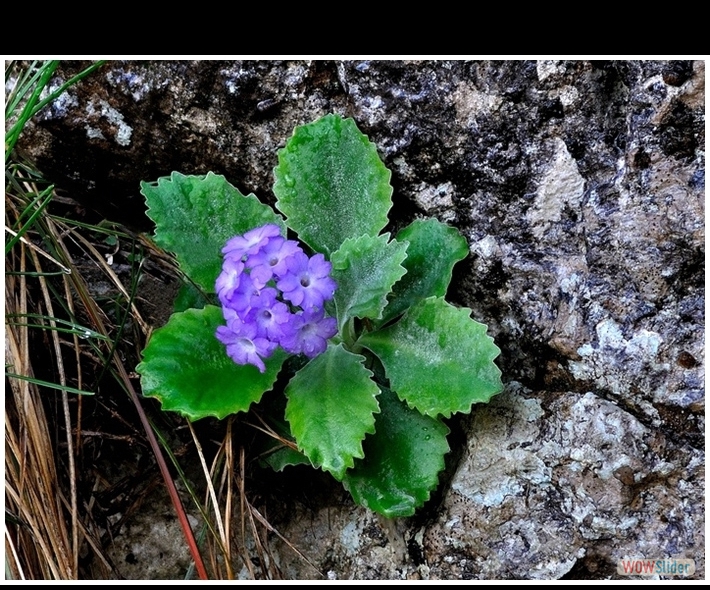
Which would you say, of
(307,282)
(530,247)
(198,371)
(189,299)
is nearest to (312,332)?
(307,282)

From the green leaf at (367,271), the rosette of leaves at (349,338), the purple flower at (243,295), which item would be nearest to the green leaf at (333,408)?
the rosette of leaves at (349,338)

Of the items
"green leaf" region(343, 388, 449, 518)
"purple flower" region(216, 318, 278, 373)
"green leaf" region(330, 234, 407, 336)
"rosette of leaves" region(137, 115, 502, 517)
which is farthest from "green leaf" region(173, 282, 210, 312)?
"green leaf" region(343, 388, 449, 518)

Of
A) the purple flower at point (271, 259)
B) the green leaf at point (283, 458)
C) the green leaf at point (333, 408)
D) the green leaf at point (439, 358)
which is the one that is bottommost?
the green leaf at point (283, 458)

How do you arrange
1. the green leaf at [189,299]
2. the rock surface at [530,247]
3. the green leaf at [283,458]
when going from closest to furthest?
the rock surface at [530,247], the green leaf at [283,458], the green leaf at [189,299]

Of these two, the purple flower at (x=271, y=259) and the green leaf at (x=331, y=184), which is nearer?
the purple flower at (x=271, y=259)

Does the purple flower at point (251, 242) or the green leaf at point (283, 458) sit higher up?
the purple flower at point (251, 242)

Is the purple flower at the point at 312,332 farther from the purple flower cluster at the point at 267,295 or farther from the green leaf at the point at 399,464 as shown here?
the green leaf at the point at 399,464
